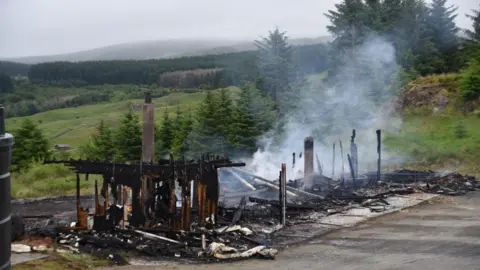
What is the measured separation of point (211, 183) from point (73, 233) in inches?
169

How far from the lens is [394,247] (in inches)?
588

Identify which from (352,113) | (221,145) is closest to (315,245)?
(221,145)

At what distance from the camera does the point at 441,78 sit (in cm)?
4475

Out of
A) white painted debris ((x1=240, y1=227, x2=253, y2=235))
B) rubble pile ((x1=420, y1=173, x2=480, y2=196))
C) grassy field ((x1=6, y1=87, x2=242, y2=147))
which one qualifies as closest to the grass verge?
white painted debris ((x1=240, y1=227, x2=253, y2=235))

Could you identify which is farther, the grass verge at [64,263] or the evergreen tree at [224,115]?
the evergreen tree at [224,115]

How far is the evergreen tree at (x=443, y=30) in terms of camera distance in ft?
165

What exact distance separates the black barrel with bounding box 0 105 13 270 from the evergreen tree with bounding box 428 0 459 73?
50.8 metres

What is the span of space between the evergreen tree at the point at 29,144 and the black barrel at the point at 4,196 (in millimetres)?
38455

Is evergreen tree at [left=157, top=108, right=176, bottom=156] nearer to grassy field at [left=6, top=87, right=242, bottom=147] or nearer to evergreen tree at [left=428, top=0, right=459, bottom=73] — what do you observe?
grassy field at [left=6, top=87, right=242, bottom=147]

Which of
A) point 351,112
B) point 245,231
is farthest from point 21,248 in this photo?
point 351,112

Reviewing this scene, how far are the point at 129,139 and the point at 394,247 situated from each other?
1027 inches

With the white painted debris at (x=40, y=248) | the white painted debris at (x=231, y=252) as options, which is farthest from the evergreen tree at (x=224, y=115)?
the white painted debris at (x=40, y=248)

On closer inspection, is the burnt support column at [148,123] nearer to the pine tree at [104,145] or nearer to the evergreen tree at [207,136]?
the evergreen tree at [207,136]

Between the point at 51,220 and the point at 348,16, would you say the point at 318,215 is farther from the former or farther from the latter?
the point at 348,16
